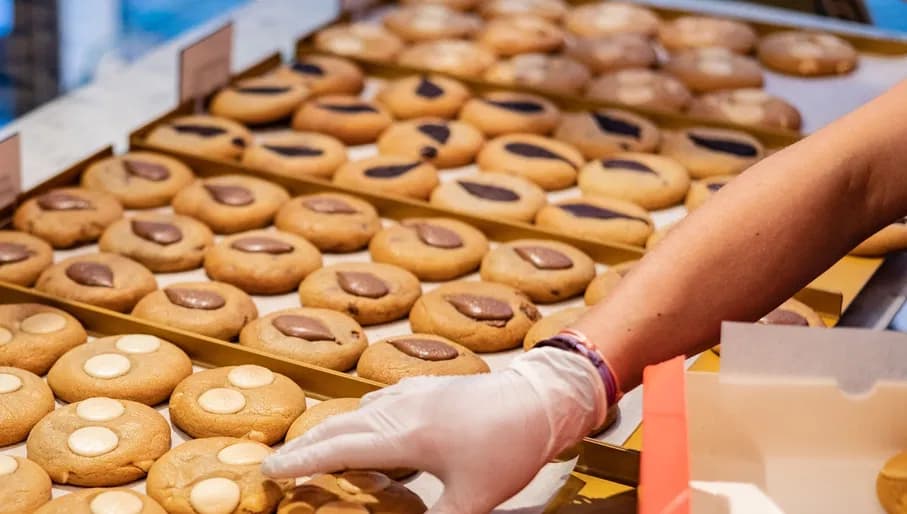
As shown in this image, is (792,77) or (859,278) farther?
(792,77)

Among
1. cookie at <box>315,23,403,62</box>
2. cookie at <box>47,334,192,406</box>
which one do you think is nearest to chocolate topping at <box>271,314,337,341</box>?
cookie at <box>47,334,192,406</box>

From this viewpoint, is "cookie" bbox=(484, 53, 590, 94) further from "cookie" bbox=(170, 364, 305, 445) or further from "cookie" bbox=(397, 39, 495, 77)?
"cookie" bbox=(170, 364, 305, 445)

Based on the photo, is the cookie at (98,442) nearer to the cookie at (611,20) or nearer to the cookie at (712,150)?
the cookie at (712,150)

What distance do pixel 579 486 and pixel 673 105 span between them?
184 centimetres

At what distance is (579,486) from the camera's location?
1.99 meters

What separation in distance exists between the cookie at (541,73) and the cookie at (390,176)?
0.63 meters

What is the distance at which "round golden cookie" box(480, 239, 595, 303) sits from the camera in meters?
2.65

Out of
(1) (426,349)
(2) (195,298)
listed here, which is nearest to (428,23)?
(2) (195,298)

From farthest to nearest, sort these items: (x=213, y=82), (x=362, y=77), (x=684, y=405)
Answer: (x=362, y=77) < (x=213, y=82) < (x=684, y=405)

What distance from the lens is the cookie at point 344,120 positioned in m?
3.34

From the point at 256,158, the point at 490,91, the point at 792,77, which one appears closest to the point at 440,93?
the point at 490,91

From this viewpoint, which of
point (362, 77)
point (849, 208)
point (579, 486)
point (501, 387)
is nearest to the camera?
point (501, 387)

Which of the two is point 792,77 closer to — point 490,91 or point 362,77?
point 490,91

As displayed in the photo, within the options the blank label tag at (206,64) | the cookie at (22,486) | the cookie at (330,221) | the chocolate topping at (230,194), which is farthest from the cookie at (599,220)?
the cookie at (22,486)
